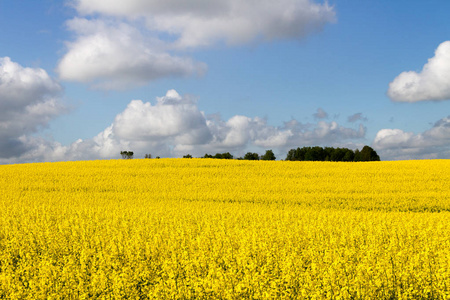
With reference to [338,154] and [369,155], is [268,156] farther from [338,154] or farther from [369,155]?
[369,155]

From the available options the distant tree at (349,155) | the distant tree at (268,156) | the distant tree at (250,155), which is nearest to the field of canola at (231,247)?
the distant tree at (250,155)

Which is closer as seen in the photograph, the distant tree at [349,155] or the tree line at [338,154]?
the tree line at [338,154]

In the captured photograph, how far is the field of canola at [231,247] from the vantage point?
5199 millimetres

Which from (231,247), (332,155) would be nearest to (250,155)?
(332,155)

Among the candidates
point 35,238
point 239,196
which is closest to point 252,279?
point 35,238

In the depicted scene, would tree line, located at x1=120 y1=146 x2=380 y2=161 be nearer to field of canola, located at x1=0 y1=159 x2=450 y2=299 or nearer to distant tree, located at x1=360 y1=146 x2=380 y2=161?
distant tree, located at x1=360 y1=146 x2=380 y2=161

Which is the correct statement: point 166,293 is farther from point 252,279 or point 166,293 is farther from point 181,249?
point 181,249

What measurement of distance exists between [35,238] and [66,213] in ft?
15.4

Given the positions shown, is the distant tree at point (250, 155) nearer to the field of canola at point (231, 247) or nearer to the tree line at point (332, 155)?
the tree line at point (332, 155)

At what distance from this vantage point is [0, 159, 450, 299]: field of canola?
205 inches

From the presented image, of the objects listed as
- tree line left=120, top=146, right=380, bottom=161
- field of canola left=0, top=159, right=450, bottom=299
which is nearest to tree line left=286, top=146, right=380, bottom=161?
tree line left=120, top=146, right=380, bottom=161

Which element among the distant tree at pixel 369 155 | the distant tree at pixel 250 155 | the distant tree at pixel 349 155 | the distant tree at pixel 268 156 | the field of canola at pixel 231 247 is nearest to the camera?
the field of canola at pixel 231 247

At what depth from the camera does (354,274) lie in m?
5.68

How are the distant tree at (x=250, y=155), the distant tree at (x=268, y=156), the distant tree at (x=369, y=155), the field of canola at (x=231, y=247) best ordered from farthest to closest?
the distant tree at (x=268, y=156), the distant tree at (x=250, y=155), the distant tree at (x=369, y=155), the field of canola at (x=231, y=247)
